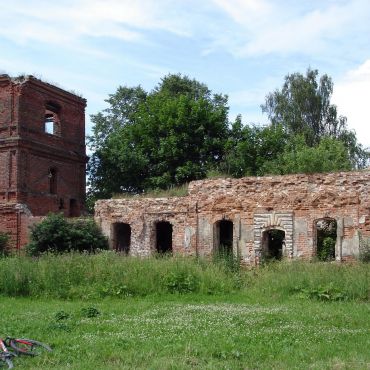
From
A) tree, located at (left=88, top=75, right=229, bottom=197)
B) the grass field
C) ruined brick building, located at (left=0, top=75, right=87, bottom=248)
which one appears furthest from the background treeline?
the grass field

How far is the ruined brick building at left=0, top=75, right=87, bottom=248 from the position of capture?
27125 millimetres

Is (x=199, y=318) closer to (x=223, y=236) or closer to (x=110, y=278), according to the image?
(x=110, y=278)

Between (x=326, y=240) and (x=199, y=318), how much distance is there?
1178 centimetres

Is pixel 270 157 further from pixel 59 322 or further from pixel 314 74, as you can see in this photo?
pixel 59 322

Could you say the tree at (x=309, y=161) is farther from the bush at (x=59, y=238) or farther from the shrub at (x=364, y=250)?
the bush at (x=59, y=238)

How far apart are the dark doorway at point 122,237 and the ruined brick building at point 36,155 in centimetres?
Result: 413

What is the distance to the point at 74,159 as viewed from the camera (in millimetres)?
31250

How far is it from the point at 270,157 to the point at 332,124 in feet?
42.0

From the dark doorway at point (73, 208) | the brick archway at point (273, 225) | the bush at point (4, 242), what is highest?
the dark doorway at point (73, 208)

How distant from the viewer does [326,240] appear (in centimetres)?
2139

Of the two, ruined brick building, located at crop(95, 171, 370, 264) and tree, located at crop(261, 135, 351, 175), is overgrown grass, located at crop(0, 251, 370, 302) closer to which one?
ruined brick building, located at crop(95, 171, 370, 264)

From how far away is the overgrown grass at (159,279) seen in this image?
14.5 meters

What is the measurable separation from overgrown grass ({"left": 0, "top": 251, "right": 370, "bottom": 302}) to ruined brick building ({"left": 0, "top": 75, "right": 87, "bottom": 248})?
10859 mm

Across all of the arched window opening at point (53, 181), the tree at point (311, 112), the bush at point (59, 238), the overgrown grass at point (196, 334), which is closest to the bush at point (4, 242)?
the bush at point (59, 238)
